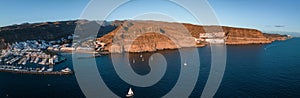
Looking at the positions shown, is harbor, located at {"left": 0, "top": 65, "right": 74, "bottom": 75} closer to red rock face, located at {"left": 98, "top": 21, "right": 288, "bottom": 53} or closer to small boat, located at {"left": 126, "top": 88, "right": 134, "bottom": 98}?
small boat, located at {"left": 126, "top": 88, "right": 134, "bottom": 98}

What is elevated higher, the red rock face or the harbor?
the red rock face

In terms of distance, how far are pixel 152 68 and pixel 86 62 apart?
60.6 feet

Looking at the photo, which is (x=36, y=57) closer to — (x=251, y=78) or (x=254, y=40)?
(x=251, y=78)

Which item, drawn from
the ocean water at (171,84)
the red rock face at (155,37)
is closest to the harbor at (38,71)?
the ocean water at (171,84)

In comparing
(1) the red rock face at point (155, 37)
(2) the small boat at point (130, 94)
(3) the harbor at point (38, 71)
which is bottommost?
(2) the small boat at point (130, 94)

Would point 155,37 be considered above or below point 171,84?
above

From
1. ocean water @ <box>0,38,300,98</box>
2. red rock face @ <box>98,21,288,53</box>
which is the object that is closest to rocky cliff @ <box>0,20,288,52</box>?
red rock face @ <box>98,21,288,53</box>

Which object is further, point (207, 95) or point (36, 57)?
point (36, 57)

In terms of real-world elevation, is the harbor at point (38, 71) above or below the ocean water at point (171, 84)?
above

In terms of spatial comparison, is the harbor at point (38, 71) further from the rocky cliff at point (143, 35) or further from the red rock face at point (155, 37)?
the rocky cliff at point (143, 35)

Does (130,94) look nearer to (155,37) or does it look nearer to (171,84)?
(171,84)

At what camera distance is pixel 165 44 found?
82750mm

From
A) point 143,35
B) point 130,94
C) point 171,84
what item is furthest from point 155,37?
point 130,94

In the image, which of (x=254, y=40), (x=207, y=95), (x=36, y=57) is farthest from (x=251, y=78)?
(x=254, y=40)
